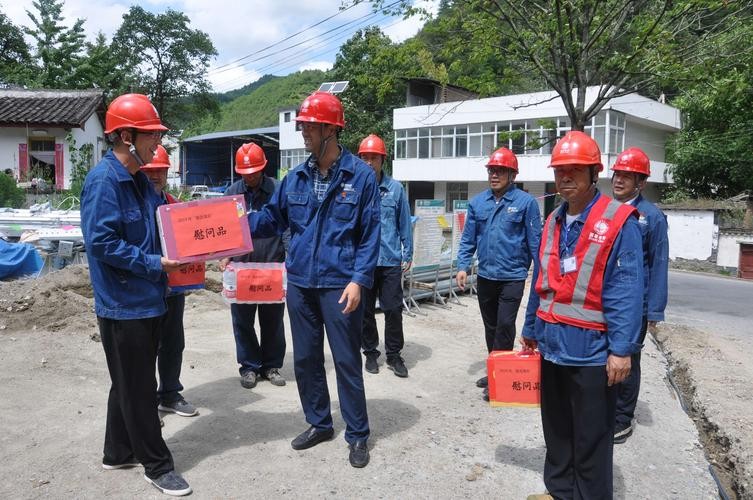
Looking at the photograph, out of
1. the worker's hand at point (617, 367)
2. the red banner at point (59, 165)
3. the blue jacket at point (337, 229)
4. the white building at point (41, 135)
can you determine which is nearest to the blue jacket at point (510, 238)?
the blue jacket at point (337, 229)

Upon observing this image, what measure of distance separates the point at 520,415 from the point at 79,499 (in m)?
3.04

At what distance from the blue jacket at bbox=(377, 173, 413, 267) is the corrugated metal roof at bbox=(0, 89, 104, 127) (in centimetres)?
1463

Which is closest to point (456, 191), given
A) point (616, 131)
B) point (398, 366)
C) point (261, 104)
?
point (616, 131)

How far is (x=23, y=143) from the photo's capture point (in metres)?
16.8

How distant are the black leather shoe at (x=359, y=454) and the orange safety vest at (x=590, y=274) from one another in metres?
1.48

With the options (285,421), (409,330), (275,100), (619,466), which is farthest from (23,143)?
(275,100)

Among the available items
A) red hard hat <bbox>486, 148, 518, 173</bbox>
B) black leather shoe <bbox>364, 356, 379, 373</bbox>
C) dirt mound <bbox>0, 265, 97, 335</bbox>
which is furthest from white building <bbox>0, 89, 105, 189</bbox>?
red hard hat <bbox>486, 148, 518, 173</bbox>

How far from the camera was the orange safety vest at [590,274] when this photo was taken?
8.59 feet

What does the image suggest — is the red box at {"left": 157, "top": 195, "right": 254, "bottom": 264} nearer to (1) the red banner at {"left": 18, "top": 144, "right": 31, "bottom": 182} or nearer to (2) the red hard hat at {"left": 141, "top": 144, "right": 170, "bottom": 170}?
(2) the red hard hat at {"left": 141, "top": 144, "right": 170, "bottom": 170}

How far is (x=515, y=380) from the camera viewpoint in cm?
299

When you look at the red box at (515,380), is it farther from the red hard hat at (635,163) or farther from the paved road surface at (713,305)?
the paved road surface at (713,305)

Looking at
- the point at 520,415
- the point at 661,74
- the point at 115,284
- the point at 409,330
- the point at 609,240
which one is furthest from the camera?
the point at 661,74

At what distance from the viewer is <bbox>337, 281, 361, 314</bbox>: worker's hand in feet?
11.0

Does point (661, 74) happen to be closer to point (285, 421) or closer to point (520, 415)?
point (520, 415)
